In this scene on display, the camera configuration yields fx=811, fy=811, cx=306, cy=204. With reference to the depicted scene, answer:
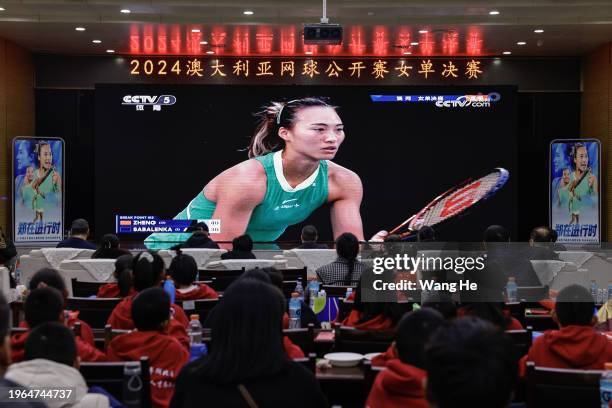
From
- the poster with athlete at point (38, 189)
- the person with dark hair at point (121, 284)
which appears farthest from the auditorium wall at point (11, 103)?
the person with dark hair at point (121, 284)

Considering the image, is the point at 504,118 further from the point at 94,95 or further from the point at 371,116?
the point at 94,95

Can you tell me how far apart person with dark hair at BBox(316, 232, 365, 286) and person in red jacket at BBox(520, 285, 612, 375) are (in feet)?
9.02

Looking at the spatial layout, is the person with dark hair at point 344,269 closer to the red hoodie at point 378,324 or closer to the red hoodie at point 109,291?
the red hoodie at point 109,291

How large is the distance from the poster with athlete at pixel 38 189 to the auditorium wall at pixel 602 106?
843cm

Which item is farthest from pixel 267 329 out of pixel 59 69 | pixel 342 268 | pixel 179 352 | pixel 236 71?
pixel 59 69

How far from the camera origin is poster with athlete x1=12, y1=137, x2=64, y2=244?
1234 centimetres

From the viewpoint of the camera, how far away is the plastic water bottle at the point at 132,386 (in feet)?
9.38

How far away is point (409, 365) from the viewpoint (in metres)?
2.45

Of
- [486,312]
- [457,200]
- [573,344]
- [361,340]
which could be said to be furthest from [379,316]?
[457,200]

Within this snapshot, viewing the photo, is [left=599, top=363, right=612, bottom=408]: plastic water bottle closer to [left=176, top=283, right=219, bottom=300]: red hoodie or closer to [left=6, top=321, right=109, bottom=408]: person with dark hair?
[left=6, top=321, right=109, bottom=408]: person with dark hair

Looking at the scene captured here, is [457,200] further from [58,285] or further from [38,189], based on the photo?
[58,285]

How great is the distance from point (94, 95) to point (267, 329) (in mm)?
11795

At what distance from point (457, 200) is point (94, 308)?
8860 mm

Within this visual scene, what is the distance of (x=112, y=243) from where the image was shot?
747 centimetres
